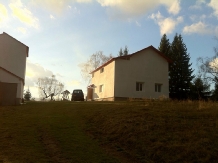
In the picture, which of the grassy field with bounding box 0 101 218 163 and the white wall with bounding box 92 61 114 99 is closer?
the grassy field with bounding box 0 101 218 163

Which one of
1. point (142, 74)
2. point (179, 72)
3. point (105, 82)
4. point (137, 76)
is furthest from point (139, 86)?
point (179, 72)

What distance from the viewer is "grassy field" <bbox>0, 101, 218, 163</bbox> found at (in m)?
8.33

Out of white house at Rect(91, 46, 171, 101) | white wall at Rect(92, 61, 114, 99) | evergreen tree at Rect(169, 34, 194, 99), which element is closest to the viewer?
white house at Rect(91, 46, 171, 101)

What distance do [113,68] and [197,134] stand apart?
71.8 feet

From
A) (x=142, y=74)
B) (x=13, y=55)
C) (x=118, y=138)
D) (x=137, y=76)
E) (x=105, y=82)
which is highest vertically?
(x=13, y=55)

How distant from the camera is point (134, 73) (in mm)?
31250

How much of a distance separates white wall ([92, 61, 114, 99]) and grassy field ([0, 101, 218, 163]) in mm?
17421

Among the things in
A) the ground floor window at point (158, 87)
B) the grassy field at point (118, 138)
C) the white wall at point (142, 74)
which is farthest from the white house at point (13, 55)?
the ground floor window at point (158, 87)

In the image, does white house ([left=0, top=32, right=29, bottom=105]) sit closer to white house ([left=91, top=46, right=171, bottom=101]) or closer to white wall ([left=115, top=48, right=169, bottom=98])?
white house ([left=91, top=46, right=171, bottom=101])

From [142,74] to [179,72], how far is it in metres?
20.9

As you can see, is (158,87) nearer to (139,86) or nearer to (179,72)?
(139,86)

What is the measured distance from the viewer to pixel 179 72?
163ft

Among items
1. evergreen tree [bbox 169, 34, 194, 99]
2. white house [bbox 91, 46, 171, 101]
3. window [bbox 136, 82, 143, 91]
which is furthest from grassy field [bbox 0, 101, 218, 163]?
evergreen tree [bbox 169, 34, 194, 99]

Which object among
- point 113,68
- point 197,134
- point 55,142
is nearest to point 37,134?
point 55,142
